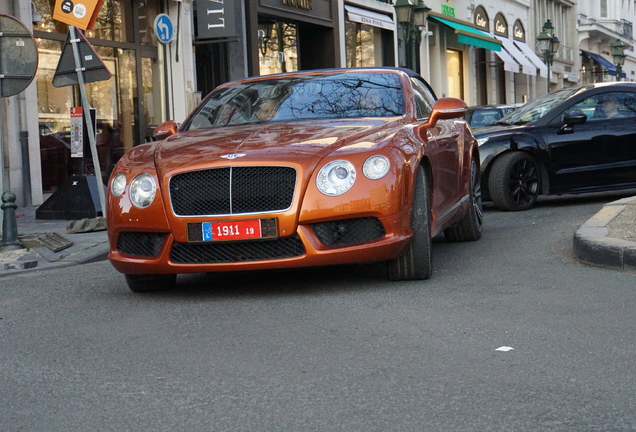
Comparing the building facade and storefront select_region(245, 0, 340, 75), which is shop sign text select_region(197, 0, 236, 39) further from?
storefront select_region(245, 0, 340, 75)

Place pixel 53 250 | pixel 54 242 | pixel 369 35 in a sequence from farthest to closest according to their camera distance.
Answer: pixel 369 35, pixel 54 242, pixel 53 250

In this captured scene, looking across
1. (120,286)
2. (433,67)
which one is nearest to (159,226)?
(120,286)

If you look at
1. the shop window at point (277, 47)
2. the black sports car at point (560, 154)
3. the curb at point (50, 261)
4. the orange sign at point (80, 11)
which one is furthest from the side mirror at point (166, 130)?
the shop window at point (277, 47)

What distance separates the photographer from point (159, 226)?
19.7 feet

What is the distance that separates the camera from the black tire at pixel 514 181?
1134 cm

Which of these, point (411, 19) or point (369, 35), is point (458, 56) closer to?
point (369, 35)

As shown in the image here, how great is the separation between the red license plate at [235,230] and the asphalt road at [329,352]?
370 millimetres

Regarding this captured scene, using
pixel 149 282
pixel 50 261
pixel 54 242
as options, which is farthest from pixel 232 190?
pixel 54 242

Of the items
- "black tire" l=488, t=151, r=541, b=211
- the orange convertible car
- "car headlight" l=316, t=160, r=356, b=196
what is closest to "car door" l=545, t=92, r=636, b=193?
"black tire" l=488, t=151, r=541, b=211

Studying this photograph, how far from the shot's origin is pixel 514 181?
11.4m

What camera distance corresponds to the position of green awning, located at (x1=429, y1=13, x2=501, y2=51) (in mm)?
32594

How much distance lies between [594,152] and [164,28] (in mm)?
9798

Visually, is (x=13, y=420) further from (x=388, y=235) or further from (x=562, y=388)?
(x=388, y=235)

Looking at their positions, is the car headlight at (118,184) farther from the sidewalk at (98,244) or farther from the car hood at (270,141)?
the sidewalk at (98,244)
